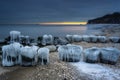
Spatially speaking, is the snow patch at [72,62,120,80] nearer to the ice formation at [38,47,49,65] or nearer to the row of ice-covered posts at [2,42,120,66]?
the row of ice-covered posts at [2,42,120,66]

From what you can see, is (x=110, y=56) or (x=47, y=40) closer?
(x=110, y=56)

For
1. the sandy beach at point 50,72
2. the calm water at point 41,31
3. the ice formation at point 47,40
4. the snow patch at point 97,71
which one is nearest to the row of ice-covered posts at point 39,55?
the sandy beach at point 50,72

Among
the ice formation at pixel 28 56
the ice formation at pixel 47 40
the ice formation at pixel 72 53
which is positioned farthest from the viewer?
the ice formation at pixel 47 40

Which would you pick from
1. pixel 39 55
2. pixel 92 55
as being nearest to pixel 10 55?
pixel 39 55

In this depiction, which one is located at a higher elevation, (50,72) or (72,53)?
(72,53)

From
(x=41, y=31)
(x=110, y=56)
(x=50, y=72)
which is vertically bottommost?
(x=50, y=72)

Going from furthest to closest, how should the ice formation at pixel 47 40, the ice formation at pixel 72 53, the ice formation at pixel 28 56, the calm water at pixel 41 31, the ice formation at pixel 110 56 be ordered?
the calm water at pixel 41 31
the ice formation at pixel 47 40
the ice formation at pixel 72 53
the ice formation at pixel 110 56
the ice formation at pixel 28 56

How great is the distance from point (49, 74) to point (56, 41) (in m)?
6.27

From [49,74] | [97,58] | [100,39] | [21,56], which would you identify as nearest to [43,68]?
[49,74]

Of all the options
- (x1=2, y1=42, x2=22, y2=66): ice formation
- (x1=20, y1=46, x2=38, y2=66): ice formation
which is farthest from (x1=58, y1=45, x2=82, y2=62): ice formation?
(x1=2, y1=42, x2=22, y2=66): ice formation

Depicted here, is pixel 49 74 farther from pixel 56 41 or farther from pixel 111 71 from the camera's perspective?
pixel 56 41

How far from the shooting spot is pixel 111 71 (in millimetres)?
→ 6094

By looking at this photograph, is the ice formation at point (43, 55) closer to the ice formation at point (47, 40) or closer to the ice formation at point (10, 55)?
the ice formation at point (10, 55)

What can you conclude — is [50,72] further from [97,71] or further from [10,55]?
[10,55]
